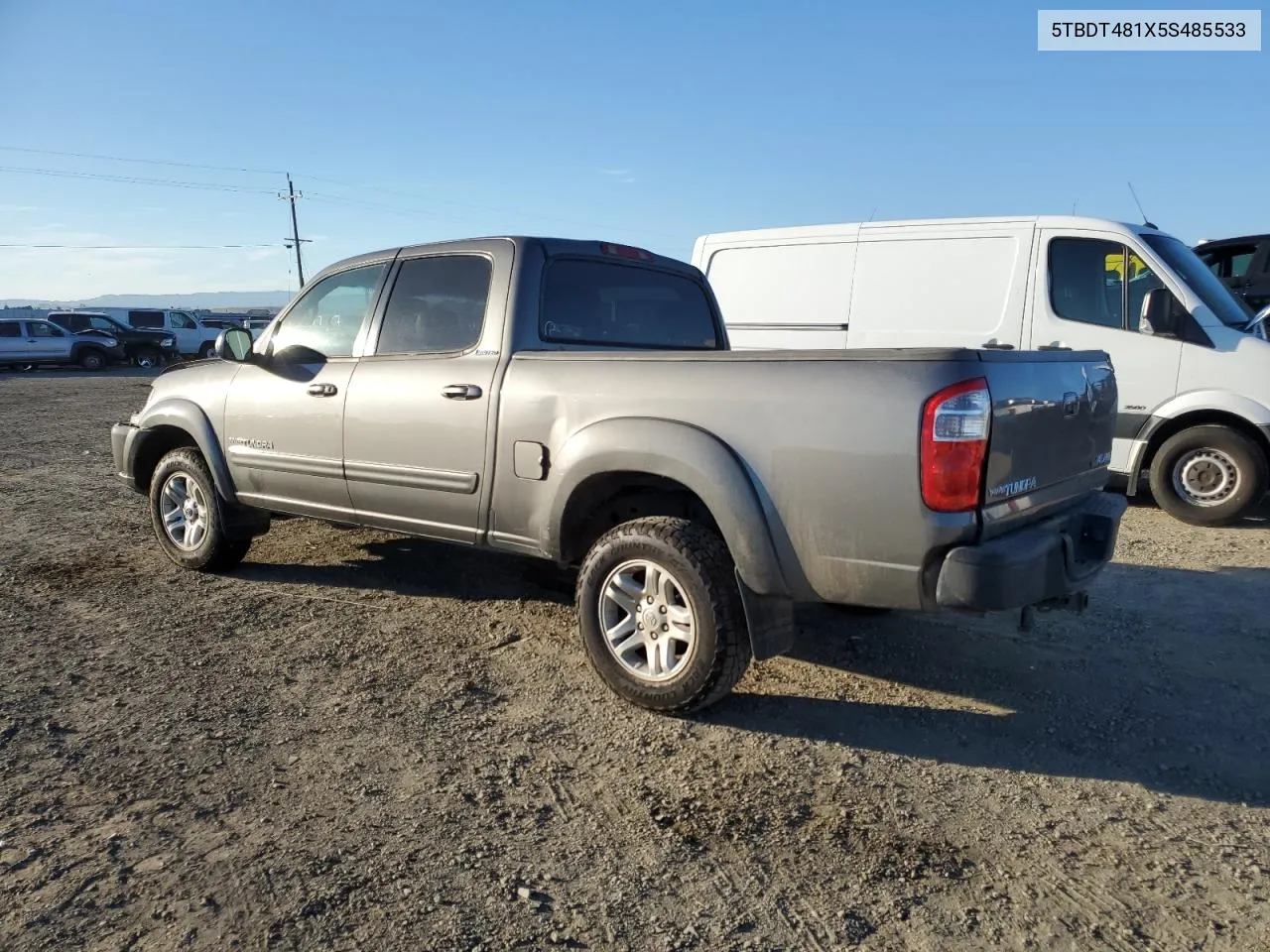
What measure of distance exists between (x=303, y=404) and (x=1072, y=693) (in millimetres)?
3913

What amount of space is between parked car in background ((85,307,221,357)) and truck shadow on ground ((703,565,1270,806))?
31382mm

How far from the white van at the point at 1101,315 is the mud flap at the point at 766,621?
3.92 meters

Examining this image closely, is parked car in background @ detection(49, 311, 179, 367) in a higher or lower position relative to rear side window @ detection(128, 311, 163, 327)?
lower

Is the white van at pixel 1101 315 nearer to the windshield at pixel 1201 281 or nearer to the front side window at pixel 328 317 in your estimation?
the windshield at pixel 1201 281

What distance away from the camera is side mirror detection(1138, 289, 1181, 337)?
6613 millimetres

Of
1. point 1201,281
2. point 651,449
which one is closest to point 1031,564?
point 651,449

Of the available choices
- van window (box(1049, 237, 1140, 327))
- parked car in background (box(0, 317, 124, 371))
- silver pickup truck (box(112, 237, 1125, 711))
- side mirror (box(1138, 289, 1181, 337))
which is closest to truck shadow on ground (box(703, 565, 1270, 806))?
silver pickup truck (box(112, 237, 1125, 711))

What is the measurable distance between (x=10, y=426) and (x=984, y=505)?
15228mm

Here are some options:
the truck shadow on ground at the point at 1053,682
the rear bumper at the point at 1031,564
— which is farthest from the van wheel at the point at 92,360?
the rear bumper at the point at 1031,564

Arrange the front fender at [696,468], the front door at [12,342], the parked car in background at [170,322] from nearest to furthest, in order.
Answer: the front fender at [696,468]
the front door at [12,342]
the parked car in background at [170,322]

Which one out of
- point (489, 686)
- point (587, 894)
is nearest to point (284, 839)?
point (587, 894)

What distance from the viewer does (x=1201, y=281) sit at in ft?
23.0

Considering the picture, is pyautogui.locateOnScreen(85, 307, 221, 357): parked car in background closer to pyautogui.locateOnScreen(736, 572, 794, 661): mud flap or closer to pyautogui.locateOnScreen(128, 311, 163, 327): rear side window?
pyautogui.locateOnScreen(128, 311, 163, 327): rear side window

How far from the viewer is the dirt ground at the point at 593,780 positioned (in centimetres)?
242
